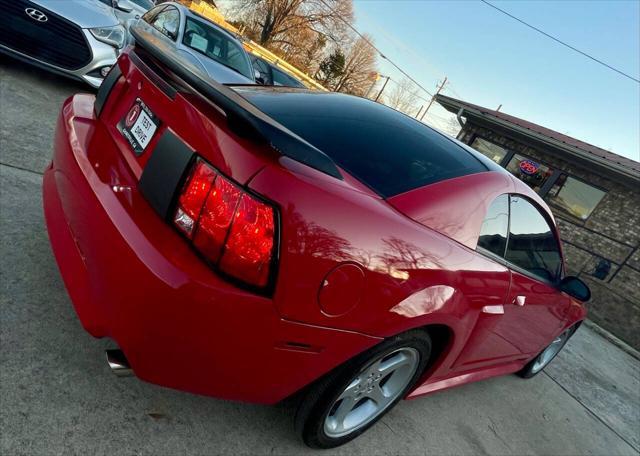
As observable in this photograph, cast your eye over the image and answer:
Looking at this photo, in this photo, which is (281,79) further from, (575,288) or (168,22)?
(575,288)

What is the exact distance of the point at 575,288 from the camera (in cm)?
258

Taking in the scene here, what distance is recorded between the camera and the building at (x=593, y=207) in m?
8.51

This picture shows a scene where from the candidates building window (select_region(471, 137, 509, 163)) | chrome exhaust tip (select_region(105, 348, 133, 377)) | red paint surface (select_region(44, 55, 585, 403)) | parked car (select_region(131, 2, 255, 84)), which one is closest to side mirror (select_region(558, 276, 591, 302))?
red paint surface (select_region(44, 55, 585, 403))

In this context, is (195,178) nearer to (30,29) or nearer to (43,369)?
(43,369)

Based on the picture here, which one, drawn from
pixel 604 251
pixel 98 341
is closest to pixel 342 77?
pixel 604 251

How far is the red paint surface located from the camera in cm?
110

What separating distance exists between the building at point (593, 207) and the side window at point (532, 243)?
7170 mm

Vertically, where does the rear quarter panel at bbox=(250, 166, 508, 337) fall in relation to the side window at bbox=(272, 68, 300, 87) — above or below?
below

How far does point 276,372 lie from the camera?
1.30 meters

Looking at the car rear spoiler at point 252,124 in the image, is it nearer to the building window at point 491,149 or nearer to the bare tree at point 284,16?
the building window at point 491,149

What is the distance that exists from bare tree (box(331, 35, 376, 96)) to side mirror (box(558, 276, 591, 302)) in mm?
37197

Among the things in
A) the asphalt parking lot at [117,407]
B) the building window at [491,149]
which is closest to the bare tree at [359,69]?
the building window at [491,149]

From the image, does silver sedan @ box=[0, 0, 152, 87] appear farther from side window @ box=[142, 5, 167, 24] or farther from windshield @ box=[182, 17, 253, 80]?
side window @ box=[142, 5, 167, 24]

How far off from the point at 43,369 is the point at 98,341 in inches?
9.4
